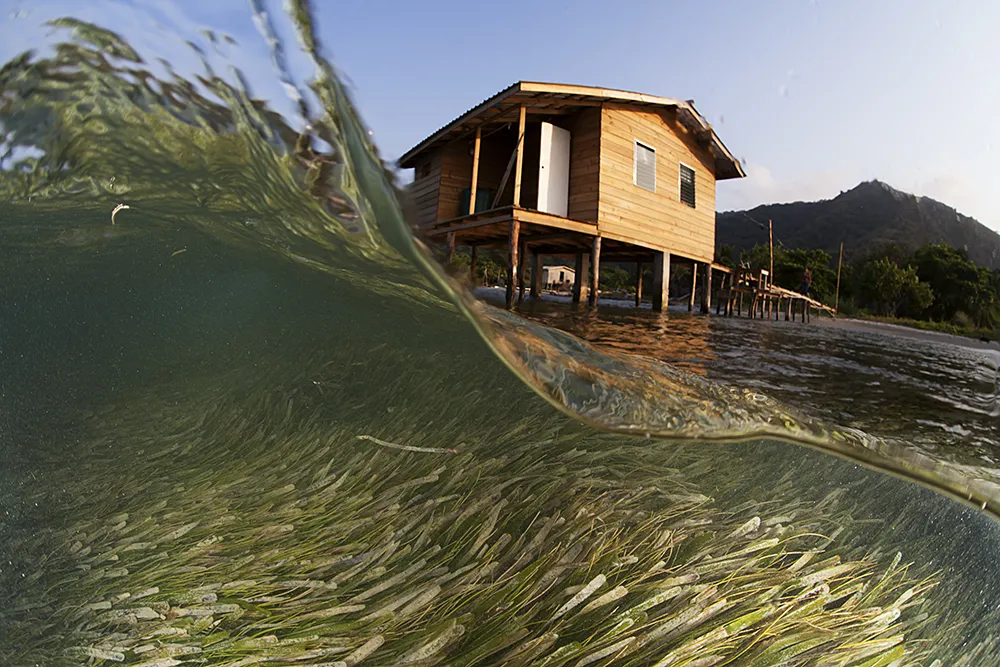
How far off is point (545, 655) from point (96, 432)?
A: 1717 millimetres

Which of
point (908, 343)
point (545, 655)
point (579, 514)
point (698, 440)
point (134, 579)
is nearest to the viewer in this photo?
point (545, 655)

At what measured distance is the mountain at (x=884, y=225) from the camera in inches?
78.7

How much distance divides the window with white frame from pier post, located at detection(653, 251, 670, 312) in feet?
3.59

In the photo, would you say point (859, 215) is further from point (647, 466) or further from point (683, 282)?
point (683, 282)

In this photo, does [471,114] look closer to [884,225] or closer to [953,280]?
[884,225]

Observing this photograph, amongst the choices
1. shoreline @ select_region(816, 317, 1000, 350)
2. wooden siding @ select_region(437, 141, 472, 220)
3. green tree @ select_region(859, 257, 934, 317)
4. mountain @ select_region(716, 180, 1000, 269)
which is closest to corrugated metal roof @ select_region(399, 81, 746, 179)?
wooden siding @ select_region(437, 141, 472, 220)

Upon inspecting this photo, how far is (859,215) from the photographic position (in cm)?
256

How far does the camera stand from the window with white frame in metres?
7.92

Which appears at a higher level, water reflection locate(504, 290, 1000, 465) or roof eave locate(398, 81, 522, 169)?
roof eave locate(398, 81, 522, 169)

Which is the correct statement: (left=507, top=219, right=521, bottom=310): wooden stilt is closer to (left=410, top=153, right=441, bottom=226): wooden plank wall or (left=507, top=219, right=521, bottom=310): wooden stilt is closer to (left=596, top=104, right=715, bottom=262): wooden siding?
(left=596, top=104, right=715, bottom=262): wooden siding

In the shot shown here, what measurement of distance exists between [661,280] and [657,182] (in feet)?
6.71

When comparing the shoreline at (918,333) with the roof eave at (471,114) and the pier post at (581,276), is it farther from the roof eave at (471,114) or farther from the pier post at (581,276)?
the roof eave at (471,114)

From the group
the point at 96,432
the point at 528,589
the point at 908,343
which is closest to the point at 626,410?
the point at 528,589

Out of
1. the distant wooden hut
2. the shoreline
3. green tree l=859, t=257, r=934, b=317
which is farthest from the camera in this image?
the distant wooden hut
